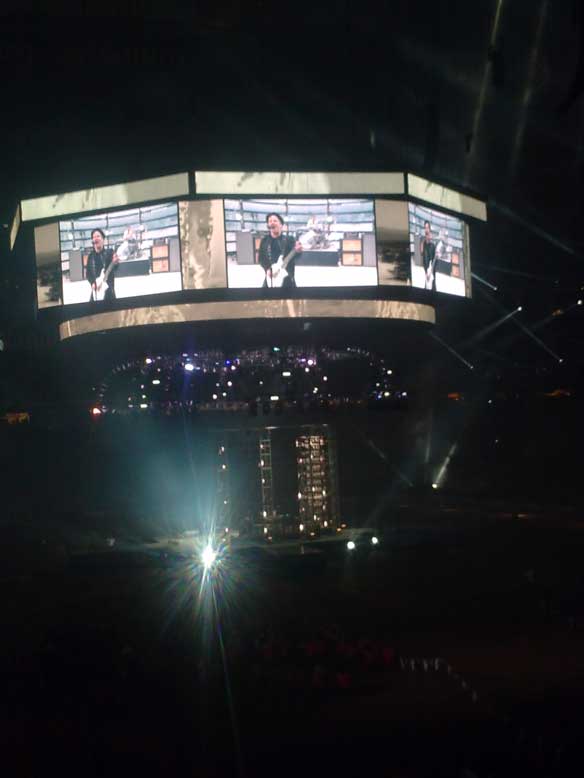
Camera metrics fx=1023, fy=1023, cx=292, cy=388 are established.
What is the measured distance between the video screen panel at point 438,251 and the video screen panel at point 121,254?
4.97 m

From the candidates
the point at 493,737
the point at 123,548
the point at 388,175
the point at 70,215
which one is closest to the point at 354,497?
the point at 123,548

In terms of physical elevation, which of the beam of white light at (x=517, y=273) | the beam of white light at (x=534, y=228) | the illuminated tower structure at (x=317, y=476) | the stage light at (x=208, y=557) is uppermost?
the beam of white light at (x=534, y=228)

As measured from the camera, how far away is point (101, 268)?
20609 millimetres

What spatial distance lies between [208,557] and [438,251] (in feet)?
26.9

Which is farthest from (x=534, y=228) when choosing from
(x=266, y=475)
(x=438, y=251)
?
(x=266, y=475)

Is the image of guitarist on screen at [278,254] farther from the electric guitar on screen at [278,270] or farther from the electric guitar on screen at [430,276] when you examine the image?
the electric guitar on screen at [430,276]

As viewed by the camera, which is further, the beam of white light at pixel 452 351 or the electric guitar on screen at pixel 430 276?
the beam of white light at pixel 452 351

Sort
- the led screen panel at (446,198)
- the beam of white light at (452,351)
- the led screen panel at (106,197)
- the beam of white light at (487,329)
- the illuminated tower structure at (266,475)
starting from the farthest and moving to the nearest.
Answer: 1. the beam of white light at (487,329)
2. the beam of white light at (452,351)
3. the illuminated tower structure at (266,475)
4. the led screen panel at (446,198)
5. the led screen panel at (106,197)

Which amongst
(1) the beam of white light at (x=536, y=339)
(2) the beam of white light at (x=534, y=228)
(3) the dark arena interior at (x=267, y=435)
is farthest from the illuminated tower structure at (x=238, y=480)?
(1) the beam of white light at (x=536, y=339)

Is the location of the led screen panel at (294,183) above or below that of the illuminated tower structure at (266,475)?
above

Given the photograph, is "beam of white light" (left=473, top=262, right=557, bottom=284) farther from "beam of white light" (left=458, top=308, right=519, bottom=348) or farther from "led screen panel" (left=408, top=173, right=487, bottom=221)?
"led screen panel" (left=408, top=173, right=487, bottom=221)

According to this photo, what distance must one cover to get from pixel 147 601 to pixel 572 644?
22.5 ft

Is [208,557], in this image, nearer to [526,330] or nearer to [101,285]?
[101,285]

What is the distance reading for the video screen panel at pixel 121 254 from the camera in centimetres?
2003
